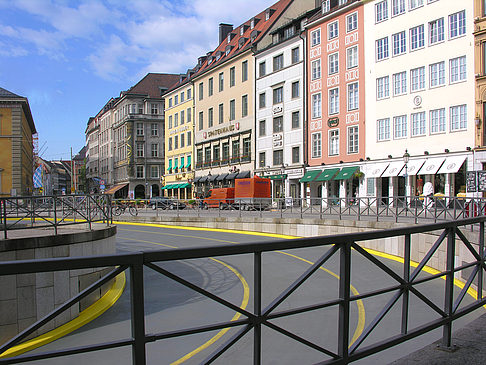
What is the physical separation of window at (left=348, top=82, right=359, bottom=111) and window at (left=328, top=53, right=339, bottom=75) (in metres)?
2.46

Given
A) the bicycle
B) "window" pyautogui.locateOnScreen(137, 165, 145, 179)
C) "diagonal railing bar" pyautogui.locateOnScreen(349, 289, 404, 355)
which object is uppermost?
"window" pyautogui.locateOnScreen(137, 165, 145, 179)

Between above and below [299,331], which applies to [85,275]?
above

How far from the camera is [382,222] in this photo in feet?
63.1

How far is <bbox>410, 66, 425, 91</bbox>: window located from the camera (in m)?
33.0

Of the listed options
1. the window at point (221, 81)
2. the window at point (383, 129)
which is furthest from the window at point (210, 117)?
the window at point (383, 129)

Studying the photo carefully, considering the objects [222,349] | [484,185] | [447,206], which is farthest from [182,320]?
[484,185]

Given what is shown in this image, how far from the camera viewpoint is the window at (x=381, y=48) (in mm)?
35875

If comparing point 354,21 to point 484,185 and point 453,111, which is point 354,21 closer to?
point 453,111

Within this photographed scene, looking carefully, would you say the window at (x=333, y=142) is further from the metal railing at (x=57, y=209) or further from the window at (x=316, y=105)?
the metal railing at (x=57, y=209)

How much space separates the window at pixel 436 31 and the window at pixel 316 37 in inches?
478

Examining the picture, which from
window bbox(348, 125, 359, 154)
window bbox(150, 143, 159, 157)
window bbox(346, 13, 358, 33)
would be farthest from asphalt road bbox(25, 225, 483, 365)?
window bbox(150, 143, 159, 157)

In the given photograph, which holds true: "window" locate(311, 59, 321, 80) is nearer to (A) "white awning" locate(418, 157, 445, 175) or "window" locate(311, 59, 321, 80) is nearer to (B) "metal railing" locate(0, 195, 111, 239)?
(A) "white awning" locate(418, 157, 445, 175)

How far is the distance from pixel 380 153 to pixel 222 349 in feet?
116

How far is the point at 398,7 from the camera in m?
34.6
